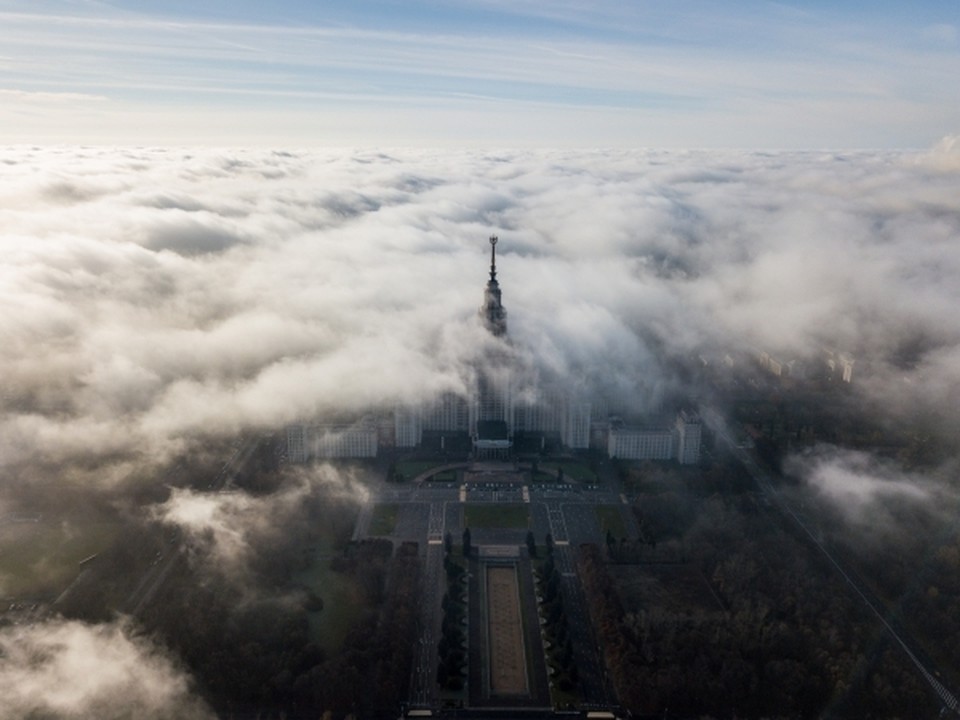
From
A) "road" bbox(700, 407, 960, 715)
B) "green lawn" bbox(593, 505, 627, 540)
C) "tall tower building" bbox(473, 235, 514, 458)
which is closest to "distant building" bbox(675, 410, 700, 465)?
"road" bbox(700, 407, 960, 715)

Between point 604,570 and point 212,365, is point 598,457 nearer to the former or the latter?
point 604,570

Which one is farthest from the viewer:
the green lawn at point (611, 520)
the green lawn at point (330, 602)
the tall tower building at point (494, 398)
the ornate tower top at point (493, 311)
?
the ornate tower top at point (493, 311)

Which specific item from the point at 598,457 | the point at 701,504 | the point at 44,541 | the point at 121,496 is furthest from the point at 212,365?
Result: the point at 701,504

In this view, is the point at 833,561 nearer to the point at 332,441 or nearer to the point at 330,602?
the point at 330,602

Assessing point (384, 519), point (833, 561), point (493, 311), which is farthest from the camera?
point (493, 311)

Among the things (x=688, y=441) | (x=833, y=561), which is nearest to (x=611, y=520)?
(x=688, y=441)

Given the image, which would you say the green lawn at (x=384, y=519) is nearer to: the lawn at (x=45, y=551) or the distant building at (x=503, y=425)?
the distant building at (x=503, y=425)

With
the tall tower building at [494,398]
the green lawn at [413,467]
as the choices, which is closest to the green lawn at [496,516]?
the green lawn at [413,467]
